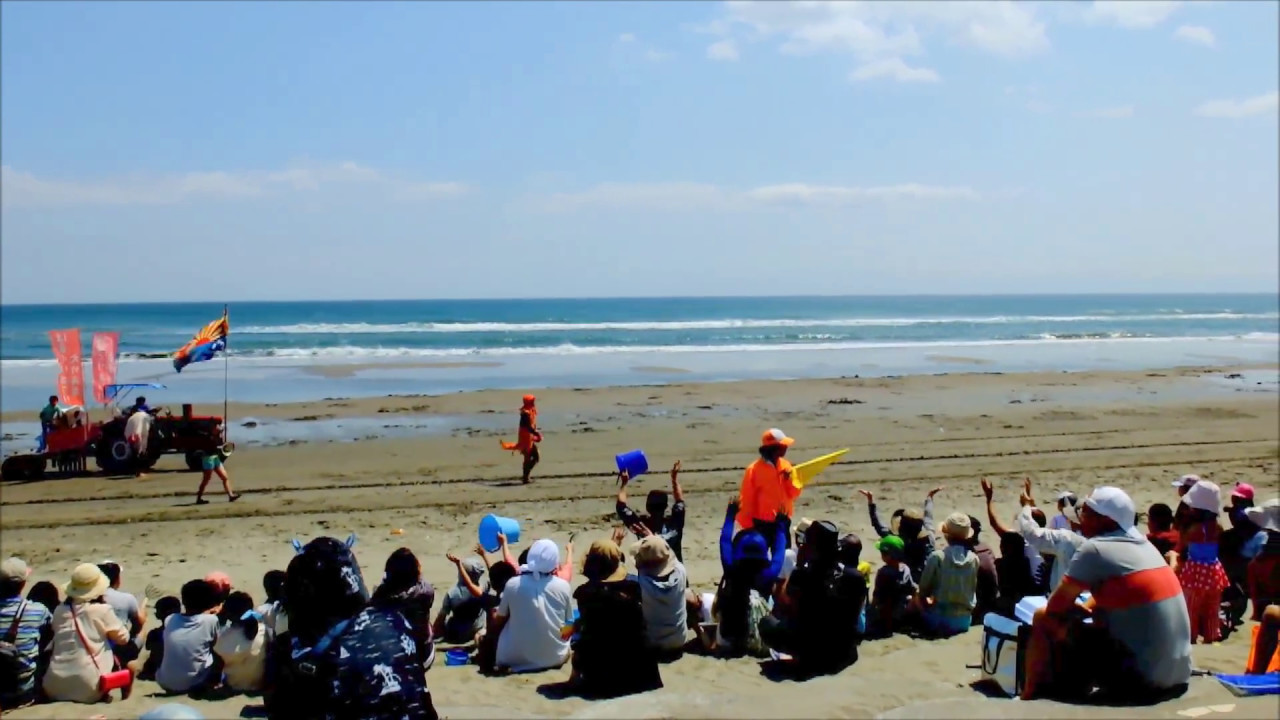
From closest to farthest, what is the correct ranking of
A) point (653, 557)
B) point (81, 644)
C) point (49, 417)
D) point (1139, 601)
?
1. point (1139, 601)
2. point (81, 644)
3. point (653, 557)
4. point (49, 417)

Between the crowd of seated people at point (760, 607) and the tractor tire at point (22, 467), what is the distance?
8.84 metres

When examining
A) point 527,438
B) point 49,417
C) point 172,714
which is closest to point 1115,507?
point 172,714

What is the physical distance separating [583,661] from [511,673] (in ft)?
2.26

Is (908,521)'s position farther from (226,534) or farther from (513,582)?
(226,534)

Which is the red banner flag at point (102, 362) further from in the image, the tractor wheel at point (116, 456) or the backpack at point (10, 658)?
the backpack at point (10, 658)

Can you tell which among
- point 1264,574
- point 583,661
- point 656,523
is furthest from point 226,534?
point 1264,574

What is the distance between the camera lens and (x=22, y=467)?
45.9 ft

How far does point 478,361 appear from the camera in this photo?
118 ft

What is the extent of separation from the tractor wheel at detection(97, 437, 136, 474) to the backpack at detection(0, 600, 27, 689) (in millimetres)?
9410

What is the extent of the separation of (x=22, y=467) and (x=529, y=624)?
1144 centimetres

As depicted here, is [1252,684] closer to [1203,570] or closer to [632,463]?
[1203,570]

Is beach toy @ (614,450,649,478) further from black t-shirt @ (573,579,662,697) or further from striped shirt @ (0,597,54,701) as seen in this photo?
striped shirt @ (0,597,54,701)

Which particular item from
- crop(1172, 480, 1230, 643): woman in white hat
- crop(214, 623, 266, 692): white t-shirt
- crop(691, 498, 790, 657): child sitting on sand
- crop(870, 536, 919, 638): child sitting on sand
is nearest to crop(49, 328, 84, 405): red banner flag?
crop(214, 623, 266, 692): white t-shirt

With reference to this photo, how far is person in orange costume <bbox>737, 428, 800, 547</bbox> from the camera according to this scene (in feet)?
22.9
